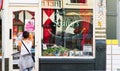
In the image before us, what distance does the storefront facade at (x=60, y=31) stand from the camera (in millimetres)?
13328

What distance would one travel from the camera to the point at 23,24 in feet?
44.3

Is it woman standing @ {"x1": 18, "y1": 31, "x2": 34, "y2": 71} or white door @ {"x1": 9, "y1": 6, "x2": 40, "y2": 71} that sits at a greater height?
white door @ {"x1": 9, "y1": 6, "x2": 40, "y2": 71}

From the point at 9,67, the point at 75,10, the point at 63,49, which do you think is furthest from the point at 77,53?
the point at 9,67

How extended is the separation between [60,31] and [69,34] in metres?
0.31

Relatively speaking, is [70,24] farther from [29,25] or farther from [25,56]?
[25,56]

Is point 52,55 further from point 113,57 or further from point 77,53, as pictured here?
point 113,57

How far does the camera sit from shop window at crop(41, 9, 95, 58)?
1354 cm

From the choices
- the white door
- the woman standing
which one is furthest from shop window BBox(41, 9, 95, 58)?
the woman standing

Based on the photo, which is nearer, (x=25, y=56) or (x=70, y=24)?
(x=25, y=56)

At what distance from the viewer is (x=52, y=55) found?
1352 cm

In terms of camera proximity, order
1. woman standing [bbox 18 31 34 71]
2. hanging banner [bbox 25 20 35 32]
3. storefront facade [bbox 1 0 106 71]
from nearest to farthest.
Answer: woman standing [bbox 18 31 34 71], storefront facade [bbox 1 0 106 71], hanging banner [bbox 25 20 35 32]

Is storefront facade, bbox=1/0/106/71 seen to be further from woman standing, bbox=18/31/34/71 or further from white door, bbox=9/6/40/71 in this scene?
woman standing, bbox=18/31/34/71

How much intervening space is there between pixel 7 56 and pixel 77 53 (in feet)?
7.48

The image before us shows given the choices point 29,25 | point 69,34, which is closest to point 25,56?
point 29,25
